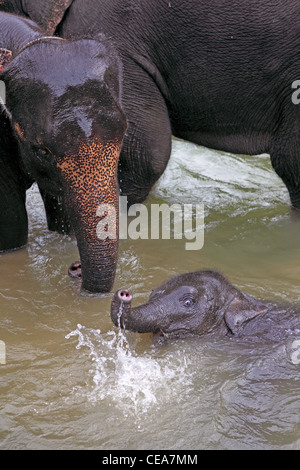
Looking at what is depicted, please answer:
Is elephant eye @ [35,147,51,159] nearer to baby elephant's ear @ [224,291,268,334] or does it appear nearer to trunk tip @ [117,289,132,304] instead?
trunk tip @ [117,289,132,304]

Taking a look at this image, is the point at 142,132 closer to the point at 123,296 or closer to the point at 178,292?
the point at 178,292

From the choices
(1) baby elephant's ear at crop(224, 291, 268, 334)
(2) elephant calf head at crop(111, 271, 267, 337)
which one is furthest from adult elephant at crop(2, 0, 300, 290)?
(1) baby elephant's ear at crop(224, 291, 268, 334)

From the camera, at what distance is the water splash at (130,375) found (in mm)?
3449

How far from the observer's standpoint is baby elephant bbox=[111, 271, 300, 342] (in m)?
3.82

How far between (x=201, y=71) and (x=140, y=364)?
1.89 m

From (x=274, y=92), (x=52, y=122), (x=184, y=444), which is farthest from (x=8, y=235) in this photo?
(x=184, y=444)

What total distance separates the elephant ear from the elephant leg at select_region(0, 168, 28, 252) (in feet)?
3.09

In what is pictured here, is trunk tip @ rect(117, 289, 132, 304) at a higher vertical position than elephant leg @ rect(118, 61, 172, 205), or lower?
lower

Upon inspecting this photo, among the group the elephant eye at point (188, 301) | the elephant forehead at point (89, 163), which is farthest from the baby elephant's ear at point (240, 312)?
the elephant forehead at point (89, 163)

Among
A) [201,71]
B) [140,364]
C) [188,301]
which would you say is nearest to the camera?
[140,364]

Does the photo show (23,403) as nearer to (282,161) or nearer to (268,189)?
(282,161)

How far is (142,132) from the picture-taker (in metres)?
4.84

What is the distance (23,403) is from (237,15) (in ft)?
8.16

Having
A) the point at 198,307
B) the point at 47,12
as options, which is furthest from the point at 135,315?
the point at 47,12
